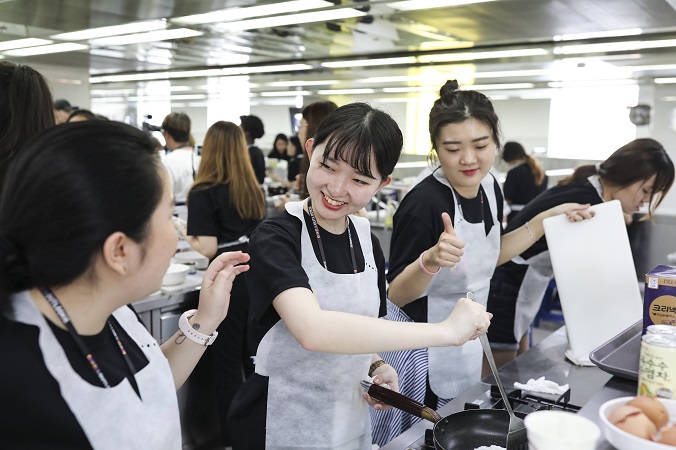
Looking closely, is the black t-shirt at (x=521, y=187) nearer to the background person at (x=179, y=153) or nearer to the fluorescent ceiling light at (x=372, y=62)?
the fluorescent ceiling light at (x=372, y=62)

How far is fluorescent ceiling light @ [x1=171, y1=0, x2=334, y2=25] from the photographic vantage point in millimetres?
4160

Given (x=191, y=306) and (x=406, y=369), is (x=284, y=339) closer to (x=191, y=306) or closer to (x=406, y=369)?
(x=406, y=369)

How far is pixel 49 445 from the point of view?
816 mm

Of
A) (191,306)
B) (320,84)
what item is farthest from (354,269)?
(320,84)

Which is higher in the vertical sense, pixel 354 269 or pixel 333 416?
pixel 354 269

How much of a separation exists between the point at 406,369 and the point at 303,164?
95 cm

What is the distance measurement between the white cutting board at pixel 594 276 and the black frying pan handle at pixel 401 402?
0.75 m

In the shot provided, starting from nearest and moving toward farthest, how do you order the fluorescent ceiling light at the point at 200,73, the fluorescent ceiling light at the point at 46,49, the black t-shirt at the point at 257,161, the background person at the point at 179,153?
the background person at the point at 179,153, the black t-shirt at the point at 257,161, the fluorescent ceiling light at the point at 46,49, the fluorescent ceiling light at the point at 200,73

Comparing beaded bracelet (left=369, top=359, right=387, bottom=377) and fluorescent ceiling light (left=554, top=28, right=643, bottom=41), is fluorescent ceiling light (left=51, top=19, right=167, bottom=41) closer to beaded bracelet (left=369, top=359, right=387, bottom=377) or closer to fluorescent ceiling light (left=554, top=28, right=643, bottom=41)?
fluorescent ceiling light (left=554, top=28, right=643, bottom=41)

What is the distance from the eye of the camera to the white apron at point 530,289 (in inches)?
90.7

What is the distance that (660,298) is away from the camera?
116cm

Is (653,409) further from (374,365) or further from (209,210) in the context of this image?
(209,210)

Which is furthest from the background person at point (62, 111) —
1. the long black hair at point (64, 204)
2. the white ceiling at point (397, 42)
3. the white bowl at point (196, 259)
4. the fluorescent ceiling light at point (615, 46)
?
the fluorescent ceiling light at point (615, 46)

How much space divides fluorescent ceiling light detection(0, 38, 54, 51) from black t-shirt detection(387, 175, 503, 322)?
541cm
